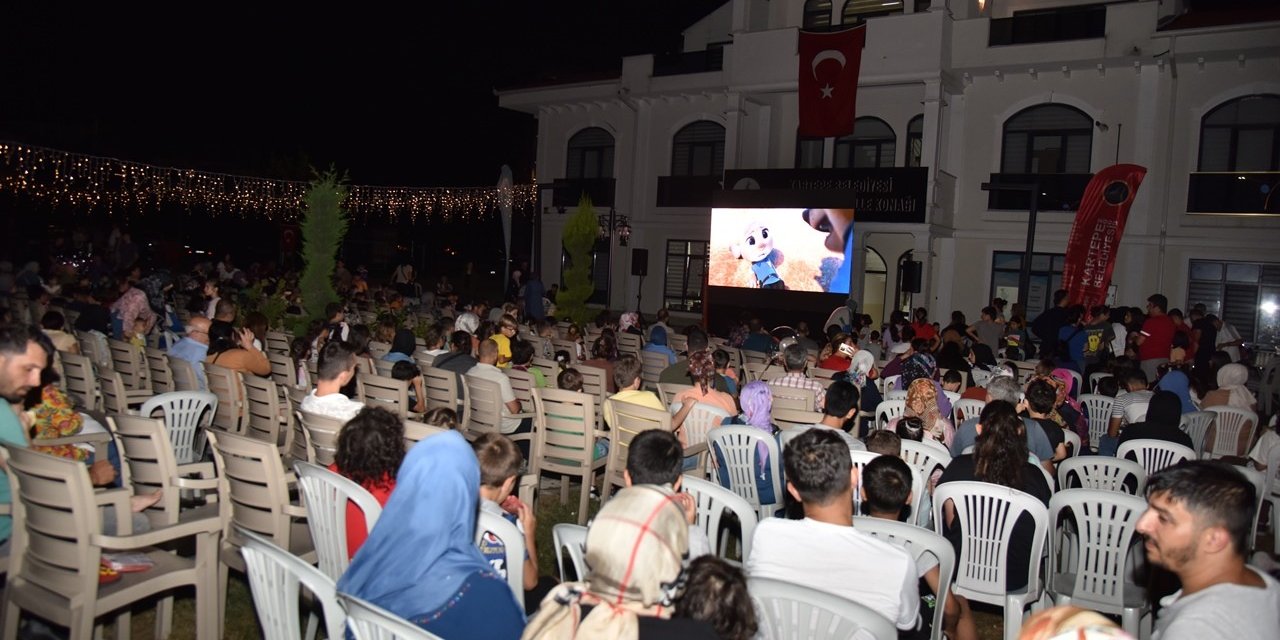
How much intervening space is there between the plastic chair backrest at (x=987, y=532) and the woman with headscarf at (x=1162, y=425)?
2.32 meters

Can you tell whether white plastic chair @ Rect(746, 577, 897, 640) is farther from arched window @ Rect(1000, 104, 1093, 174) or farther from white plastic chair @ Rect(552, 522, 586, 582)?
arched window @ Rect(1000, 104, 1093, 174)

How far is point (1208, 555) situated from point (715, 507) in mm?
1930

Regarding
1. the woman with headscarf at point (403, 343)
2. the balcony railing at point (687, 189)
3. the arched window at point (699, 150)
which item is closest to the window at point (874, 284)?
the balcony railing at point (687, 189)

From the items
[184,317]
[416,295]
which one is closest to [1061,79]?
[416,295]

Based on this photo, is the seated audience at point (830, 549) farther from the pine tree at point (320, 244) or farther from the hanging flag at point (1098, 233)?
the hanging flag at point (1098, 233)

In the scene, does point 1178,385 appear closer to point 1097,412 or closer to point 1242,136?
point 1097,412

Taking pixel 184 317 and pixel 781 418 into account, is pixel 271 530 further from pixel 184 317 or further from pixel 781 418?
pixel 184 317

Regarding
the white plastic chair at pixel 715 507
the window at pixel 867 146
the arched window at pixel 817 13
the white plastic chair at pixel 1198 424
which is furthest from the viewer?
the arched window at pixel 817 13

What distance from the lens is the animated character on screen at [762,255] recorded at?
64.3 ft

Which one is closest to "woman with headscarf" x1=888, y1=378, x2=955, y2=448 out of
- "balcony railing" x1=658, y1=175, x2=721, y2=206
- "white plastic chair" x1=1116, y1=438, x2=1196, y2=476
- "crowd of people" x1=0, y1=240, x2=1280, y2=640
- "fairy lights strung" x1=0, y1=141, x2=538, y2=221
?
"crowd of people" x1=0, y1=240, x2=1280, y2=640

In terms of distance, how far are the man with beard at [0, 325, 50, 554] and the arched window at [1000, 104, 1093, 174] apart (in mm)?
19962

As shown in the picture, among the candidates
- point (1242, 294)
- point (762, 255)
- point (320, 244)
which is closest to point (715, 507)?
point (320, 244)

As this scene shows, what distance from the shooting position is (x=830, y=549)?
9.78 ft

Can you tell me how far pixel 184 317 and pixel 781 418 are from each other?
408 inches
